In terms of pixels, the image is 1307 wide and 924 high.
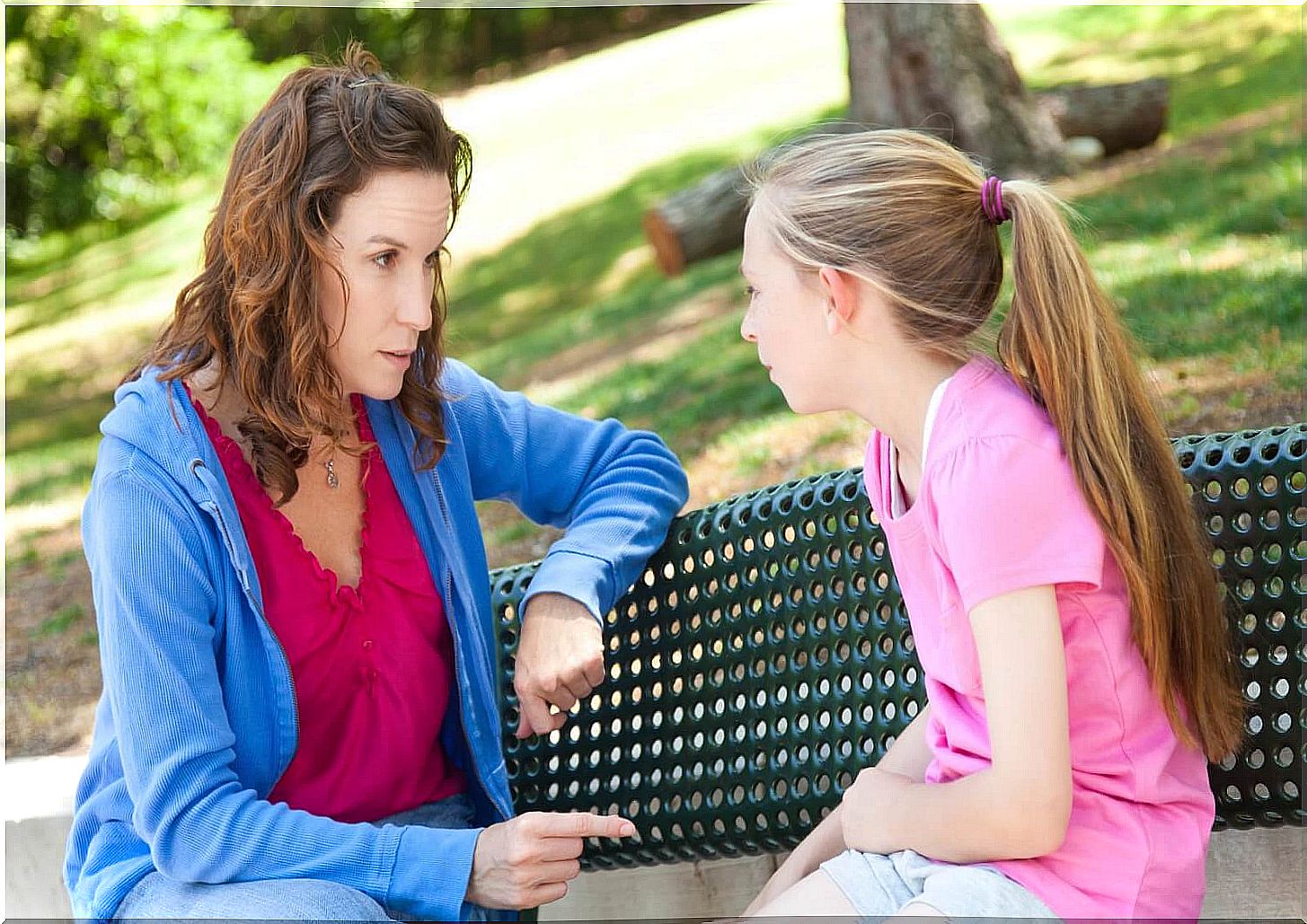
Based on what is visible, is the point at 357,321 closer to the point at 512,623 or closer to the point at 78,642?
the point at 512,623

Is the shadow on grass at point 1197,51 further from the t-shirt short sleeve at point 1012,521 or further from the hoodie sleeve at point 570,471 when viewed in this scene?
the t-shirt short sleeve at point 1012,521

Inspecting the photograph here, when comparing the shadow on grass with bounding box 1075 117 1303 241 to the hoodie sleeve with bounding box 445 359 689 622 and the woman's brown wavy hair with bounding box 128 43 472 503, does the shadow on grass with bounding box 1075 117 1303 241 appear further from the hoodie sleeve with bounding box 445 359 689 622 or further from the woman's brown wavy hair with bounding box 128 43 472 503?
the woman's brown wavy hair with bounding box 128 43 472 503

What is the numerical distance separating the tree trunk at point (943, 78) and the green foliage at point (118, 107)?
1087cm

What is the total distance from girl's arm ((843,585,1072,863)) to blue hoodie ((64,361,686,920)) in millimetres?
728

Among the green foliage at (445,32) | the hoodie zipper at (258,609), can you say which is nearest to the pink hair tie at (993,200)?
the hoodie zipper at (258,609)

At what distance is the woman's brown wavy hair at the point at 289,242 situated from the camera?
2.11 m

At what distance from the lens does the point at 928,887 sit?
5.74ft

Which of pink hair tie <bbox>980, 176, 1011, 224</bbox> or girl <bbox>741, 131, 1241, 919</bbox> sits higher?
pink hair tie <bbox>980, 176, 1011, 224</bbox>

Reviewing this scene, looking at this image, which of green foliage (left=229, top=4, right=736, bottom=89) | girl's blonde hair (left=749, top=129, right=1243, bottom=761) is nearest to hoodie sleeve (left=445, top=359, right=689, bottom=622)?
girl's blonde hair (left=749, top=129, right=1243, bottom=761)

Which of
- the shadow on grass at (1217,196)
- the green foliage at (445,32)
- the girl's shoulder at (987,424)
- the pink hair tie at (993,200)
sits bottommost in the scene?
the green foliage at (445,32)

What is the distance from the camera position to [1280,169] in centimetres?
704

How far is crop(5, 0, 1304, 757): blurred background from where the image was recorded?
5.34 metres

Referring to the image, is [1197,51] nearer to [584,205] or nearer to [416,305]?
[584,205]

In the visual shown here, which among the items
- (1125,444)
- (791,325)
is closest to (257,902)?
(791,325)
